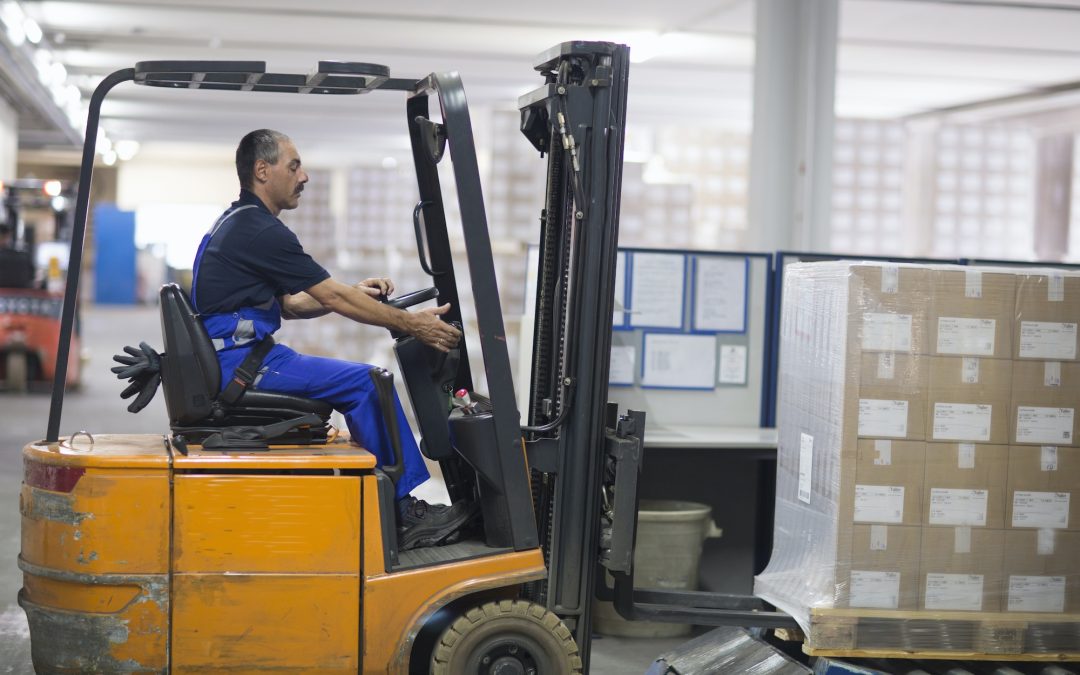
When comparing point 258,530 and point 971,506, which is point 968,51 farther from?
point 258,530

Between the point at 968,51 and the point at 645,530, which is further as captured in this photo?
the point at 968,51

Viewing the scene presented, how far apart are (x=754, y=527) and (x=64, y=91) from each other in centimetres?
1221

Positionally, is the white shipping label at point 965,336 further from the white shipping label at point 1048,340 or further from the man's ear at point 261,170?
the man's ear at point 261,170

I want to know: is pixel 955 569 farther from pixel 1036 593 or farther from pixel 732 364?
pixel 732 364

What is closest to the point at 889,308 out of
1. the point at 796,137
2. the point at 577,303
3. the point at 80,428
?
the point at 577,303

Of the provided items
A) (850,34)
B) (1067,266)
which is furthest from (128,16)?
(1067,266)

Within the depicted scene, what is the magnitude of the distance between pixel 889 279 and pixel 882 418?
1.50ft

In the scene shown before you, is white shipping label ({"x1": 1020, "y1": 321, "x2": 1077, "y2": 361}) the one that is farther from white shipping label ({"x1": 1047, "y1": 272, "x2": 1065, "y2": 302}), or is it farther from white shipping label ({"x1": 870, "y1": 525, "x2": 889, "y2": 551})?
white shipping label ({"x1": 870, "y1": 525, "x2": 889, "y2": 551})

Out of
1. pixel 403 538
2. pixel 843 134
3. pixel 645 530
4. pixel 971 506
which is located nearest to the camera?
pixel 403 538

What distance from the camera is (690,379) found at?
5.75 metres

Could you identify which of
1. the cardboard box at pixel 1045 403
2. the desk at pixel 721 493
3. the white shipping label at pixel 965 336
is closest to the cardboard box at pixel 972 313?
the white shipping label at pixel 965 336

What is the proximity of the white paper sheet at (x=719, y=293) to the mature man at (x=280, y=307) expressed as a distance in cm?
226

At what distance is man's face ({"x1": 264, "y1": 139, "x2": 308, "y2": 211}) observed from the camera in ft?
12.3

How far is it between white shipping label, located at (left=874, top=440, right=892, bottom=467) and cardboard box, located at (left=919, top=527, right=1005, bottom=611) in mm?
263
